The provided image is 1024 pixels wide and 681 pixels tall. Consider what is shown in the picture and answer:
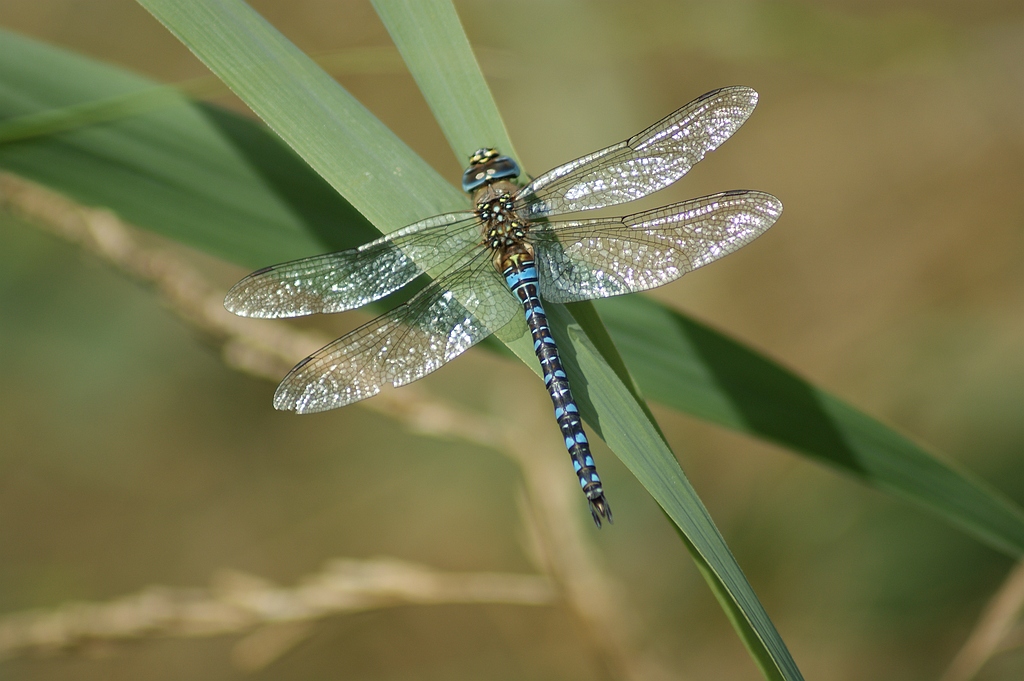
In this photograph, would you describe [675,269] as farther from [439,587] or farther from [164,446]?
[164,446]

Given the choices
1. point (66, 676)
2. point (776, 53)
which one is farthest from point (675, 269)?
point (66, 676)

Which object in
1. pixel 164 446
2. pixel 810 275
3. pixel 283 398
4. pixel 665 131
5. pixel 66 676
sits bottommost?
pixel 283 398

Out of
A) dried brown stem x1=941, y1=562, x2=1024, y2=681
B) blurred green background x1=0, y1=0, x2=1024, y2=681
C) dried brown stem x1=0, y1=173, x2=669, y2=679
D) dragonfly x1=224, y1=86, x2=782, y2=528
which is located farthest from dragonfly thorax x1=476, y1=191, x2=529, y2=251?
dried brown stem x1=941, y1=562, x2=1024, y2=681

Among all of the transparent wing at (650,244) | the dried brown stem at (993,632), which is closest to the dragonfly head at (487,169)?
the transparent wing at (650,244)

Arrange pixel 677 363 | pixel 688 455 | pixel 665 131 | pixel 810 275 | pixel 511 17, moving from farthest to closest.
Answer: pixel 810 275 → pixel 688 455 → pixel 511 17 → pixel 665 131 → pixel 677 363

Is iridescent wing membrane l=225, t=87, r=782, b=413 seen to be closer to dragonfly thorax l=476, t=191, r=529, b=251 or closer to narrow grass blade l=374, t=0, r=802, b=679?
dragonfly thorax l=476, t=191, r=529, b=251

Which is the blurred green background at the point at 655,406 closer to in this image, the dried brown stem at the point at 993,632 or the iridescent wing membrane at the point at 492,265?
the dried brown stem at the point at 993,632

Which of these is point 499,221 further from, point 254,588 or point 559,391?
point 254,588

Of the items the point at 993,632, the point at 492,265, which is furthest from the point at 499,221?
the point at 993,632
